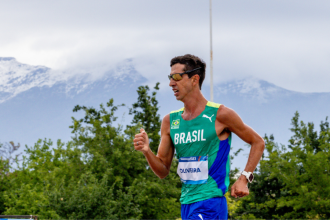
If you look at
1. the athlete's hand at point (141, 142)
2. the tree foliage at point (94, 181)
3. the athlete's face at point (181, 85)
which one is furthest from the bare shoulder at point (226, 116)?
the tree foliage at point (94, 181)

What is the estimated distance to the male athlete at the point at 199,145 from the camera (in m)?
3.60

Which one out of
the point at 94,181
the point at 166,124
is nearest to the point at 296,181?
the point at 94,181

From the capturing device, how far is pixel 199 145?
3.70 m

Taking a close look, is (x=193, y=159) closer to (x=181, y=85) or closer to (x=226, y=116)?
(x=226, y=116)

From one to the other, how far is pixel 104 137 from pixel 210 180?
1411 cm

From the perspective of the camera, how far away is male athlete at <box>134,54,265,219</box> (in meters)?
3.60

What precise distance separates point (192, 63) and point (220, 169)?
3.41ft

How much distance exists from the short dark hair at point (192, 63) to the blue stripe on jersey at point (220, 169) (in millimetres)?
709

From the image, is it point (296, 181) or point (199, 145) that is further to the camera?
point (296, 181)

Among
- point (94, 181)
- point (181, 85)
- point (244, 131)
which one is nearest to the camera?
point (244, 131)

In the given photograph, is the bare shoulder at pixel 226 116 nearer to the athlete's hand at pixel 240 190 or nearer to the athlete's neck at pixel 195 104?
the athlete's neck at pixel 195 104

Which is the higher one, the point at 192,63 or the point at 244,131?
the point at 192,63

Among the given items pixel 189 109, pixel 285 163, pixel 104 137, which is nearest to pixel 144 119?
pixel 104 137

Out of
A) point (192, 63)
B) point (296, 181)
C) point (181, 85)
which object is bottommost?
point (296, 181)
